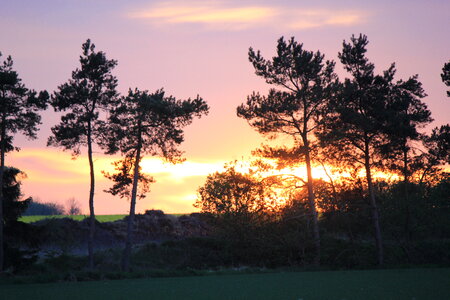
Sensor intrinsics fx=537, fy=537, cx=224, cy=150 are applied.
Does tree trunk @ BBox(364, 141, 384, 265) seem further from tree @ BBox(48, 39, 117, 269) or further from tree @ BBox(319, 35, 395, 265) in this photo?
tree @ BBox(48, 39, 117, 269)

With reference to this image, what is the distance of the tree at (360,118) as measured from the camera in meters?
41.0

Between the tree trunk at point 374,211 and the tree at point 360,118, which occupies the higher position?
the tree at point 360,118

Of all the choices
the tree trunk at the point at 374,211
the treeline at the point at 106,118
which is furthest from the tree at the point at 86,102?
the tree trunk at the point at 374,211

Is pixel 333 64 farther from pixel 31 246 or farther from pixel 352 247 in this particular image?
pixel 31 246

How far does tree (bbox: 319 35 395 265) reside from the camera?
41.0 metres

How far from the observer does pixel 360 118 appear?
4081 centimetres

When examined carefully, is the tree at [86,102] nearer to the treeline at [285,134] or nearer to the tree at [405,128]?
the treeline at [285,134]

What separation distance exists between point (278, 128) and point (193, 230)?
2604 cm

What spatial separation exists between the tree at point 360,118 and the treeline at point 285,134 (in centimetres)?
8

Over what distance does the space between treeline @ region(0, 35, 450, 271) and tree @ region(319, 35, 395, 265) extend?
0.26 ft

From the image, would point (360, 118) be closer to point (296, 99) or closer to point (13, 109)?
point (296, 99)

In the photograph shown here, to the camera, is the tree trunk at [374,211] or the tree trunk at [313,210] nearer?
the tree trunk at [313,210]

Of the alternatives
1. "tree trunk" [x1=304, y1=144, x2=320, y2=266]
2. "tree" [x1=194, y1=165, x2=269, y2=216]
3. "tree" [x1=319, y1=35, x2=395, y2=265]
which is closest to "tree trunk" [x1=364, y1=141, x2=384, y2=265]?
"tree" [x1=319, y1=35, x2=395, y2=265]

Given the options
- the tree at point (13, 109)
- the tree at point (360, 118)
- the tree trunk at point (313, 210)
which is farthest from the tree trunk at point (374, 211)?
the tree at point (13, 109)
